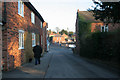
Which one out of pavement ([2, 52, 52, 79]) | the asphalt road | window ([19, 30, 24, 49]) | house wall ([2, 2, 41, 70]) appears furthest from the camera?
window ([19, 30, 24, 49])

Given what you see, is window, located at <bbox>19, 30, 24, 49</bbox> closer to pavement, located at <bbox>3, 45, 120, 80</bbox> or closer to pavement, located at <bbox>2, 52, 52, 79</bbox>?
pavement, located at <bbox>3, 45, 120, 80</bbox>

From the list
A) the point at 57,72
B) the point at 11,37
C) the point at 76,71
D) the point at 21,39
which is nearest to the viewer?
the point at 57,72

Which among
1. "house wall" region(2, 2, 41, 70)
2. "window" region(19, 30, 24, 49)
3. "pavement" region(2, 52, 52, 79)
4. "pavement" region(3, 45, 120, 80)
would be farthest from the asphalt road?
"window" region(19, 30, 24, 49)

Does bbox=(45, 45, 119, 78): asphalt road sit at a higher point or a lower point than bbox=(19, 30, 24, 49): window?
lower

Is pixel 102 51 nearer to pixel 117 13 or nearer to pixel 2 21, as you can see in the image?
pixel 117 13

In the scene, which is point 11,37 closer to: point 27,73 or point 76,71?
point 27,73

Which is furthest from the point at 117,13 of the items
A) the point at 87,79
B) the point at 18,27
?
the point at 18,27

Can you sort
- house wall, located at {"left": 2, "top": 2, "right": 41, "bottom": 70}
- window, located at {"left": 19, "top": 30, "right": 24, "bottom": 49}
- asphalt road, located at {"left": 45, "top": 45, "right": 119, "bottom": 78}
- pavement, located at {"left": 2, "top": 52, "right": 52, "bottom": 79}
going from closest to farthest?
pavement, located at {"left": 2, "top": 52, "right": 52, "bottom": 79} → asphalt road, located at {"left": 45, "top": 45, "right": 119, "bottom": 78} → house wall, located at {"left": 2, "top": 2, "right": 41, "bottom": 70} → window, located at {"left": 19, "top": 30, "right": 24, "bottom": 49}

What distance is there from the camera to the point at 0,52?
7715 millimetres

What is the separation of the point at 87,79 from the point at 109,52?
21.2ft

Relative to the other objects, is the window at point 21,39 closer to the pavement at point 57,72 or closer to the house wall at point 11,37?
the house wall at point 11,37

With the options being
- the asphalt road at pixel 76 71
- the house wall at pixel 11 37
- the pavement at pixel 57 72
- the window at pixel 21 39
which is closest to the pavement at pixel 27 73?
the pavement at pixel 57 72

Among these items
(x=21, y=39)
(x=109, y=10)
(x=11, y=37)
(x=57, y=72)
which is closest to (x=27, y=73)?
(x=57, y=72)

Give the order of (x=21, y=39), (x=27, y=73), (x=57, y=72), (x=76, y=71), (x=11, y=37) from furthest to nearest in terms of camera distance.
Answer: (x=21, y=39), (x=11, y=37), (x=76, y=71), (x=57, y=72), (x=27, y=73)
